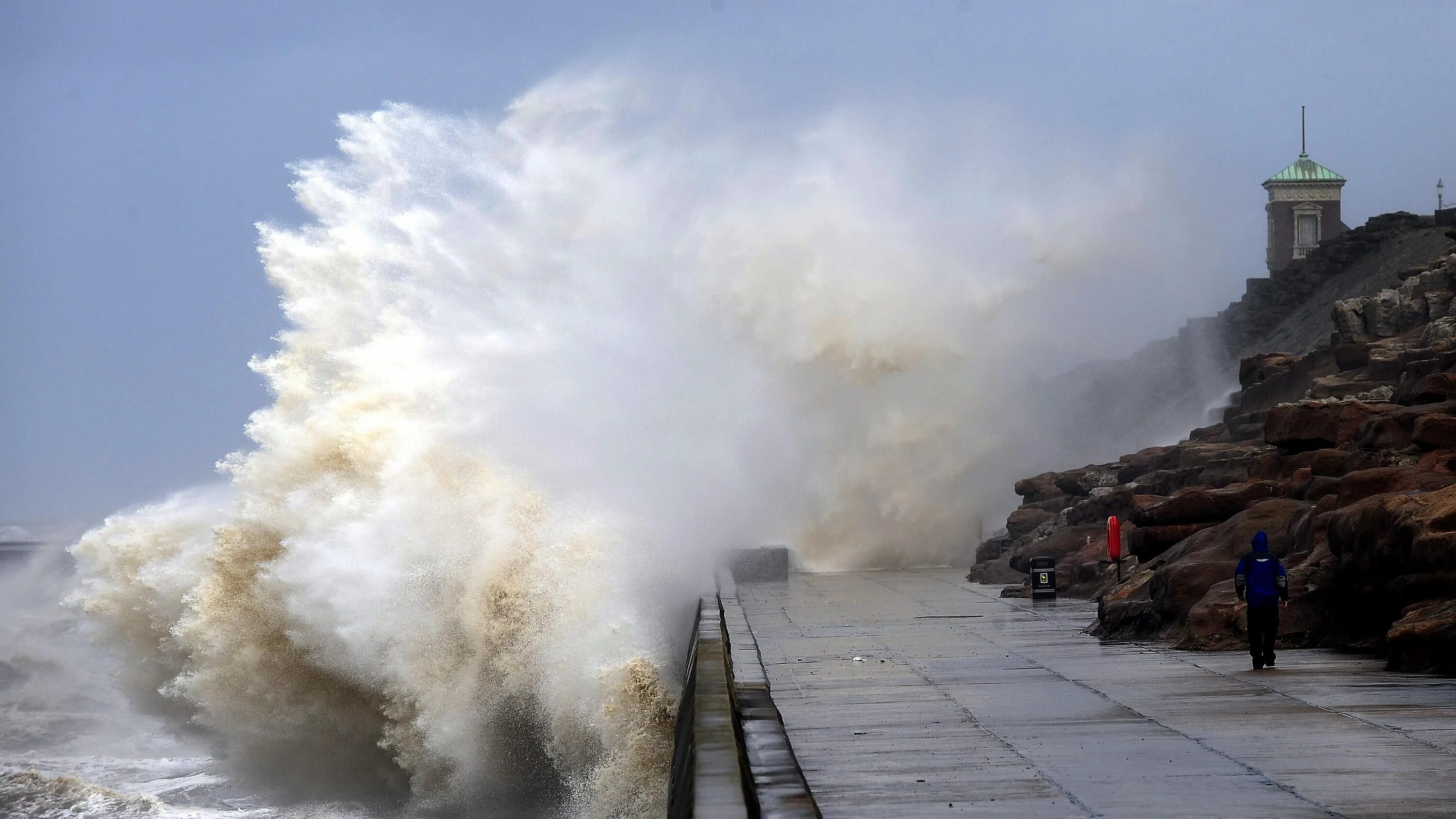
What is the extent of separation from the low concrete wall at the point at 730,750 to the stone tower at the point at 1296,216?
60146mm

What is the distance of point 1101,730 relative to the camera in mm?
7961

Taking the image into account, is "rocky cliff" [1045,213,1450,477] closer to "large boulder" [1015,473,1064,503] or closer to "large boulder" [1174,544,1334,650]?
"large boulder" [1015,473,1064,503]

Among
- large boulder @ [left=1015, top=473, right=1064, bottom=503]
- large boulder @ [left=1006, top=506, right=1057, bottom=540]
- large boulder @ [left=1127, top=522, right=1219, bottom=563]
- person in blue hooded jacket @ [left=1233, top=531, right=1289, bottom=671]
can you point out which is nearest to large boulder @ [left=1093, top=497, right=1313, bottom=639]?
large boulder @ [left=1127, top=522, right=1219, bottom=563]

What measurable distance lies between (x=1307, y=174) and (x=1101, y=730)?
6689cm

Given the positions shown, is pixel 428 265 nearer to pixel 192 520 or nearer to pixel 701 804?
pixel 192 520

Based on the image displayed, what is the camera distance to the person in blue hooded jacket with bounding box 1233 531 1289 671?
34.1 feet

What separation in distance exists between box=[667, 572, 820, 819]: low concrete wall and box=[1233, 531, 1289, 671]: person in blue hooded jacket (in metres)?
3.39

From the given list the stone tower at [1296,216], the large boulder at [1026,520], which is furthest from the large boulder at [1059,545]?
the stone tower at [1296,216]

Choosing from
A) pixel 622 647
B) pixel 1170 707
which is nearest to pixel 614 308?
pixel 622 647

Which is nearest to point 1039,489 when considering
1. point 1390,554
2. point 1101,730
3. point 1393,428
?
point 1393,428

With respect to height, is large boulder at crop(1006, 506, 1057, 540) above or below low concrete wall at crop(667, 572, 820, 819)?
above

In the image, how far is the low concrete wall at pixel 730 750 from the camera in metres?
5.52

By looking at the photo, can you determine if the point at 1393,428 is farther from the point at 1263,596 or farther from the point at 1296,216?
the point at 1296,216

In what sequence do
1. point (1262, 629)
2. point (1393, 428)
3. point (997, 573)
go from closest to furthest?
point (1262, 629)
point (1393, 428)
point (997, 573)
